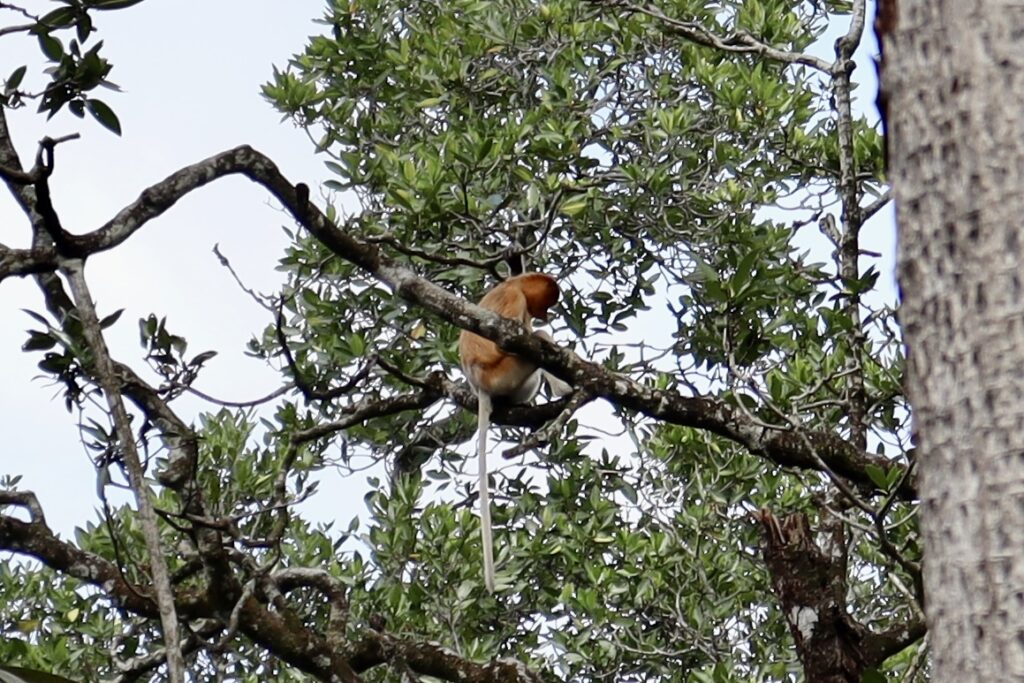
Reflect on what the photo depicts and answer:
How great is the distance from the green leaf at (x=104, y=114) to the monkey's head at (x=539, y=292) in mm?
2456

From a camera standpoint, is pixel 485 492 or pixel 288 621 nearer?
pixel 288 621

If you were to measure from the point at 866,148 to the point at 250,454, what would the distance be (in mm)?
2552

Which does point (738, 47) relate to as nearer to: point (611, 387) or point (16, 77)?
point (611, 387)

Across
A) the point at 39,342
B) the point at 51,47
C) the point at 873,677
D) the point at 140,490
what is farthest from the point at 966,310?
the point at 51,47

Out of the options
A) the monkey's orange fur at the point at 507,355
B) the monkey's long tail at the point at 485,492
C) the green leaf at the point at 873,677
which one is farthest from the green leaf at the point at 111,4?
the monkey's orange fur at the point at 507,355

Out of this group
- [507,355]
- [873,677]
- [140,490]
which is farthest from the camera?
[507,355]

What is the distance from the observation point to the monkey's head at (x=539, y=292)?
198 inches

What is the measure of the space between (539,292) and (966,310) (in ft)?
12.5

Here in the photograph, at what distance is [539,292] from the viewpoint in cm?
506

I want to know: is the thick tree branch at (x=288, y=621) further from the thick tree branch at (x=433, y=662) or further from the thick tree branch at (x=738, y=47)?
the thick tree branch at (x=738, y=47)

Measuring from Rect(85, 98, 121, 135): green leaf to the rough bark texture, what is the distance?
1.76m

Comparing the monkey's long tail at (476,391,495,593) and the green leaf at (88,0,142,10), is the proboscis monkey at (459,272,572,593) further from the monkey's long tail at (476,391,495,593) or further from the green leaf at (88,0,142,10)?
the green leaf at (88,0,142,10)

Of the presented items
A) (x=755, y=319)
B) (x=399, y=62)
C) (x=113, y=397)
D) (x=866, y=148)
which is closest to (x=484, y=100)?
(x=399, y=62)

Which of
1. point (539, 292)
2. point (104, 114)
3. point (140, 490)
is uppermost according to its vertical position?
point (539, 292)
